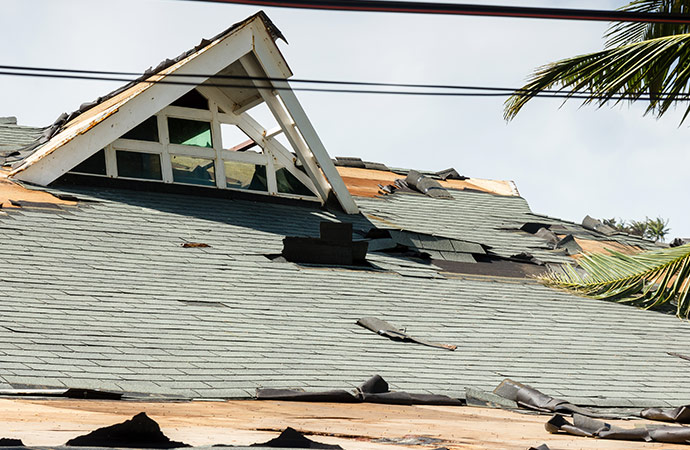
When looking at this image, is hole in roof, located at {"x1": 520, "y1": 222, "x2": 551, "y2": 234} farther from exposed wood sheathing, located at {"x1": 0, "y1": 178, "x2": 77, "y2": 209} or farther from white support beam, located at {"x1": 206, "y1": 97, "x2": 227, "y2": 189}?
exposed wood sheathing, located at {"x1": 0, "y1": 178, "x2": 77, "y2": 209}

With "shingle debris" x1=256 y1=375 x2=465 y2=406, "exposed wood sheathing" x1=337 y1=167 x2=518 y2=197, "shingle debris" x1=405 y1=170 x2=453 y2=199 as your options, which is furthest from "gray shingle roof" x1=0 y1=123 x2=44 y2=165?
"shingle debris" x1=256 y1=375 x2=465 y2=406

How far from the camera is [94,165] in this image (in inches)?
488

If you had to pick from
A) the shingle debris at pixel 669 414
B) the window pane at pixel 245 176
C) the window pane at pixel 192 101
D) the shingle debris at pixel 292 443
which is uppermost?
the window pane at pixel 192 101

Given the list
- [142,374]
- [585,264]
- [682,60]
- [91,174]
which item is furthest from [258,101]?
[142,374]

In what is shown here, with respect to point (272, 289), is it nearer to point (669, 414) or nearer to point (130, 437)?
point (669, 414)

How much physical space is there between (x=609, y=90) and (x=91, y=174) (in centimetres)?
760

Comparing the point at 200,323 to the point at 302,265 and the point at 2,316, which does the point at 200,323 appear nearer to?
the point at 2,316

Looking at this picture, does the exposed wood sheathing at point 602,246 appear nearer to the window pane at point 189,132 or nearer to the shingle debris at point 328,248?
the shingle debris at point 328,248

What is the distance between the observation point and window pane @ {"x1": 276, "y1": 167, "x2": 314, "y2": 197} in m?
14.2

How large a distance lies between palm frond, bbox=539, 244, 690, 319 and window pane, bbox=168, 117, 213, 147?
228 inches

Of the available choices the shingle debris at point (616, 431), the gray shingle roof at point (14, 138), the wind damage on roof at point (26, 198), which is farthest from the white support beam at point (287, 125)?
the shingle debris at point (616, 431)

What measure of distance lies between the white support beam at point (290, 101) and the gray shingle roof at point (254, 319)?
38.0 inches

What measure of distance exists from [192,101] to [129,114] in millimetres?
1503

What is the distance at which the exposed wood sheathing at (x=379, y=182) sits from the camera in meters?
16.6
